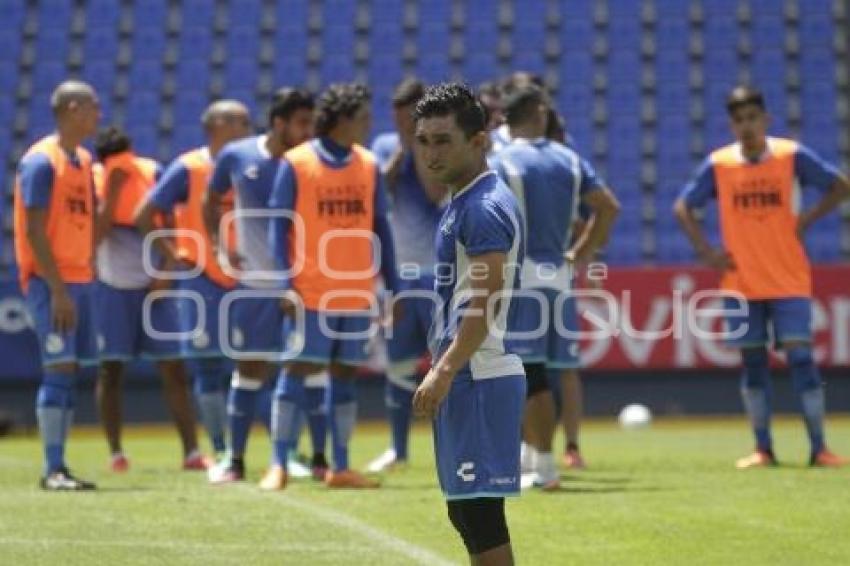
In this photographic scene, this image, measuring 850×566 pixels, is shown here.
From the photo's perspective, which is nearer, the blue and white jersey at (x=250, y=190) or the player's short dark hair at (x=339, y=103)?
the player's short dark hair at (x=339, y=103)

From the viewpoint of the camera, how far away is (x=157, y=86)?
77.4 ft

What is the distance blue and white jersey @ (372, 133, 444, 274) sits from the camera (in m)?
11.6

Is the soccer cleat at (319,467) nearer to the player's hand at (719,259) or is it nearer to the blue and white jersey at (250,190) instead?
the blue and white jersey at (250,190)

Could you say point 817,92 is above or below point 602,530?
above

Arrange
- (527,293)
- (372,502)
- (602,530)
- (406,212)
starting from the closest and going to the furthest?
1. (602,530)
2. (372,502)
3. (527,293)
4. (406,212)

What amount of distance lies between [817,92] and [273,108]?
13.8 metres

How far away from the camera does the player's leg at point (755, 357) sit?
11469mm

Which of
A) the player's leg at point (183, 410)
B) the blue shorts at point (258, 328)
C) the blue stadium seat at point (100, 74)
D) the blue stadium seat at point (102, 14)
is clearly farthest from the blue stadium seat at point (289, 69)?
the blue shorts at point (258, 328)

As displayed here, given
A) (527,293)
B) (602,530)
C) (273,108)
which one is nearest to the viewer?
(602,530)

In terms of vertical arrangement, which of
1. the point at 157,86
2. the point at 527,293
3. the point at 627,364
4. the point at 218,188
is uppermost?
the point at 157,86

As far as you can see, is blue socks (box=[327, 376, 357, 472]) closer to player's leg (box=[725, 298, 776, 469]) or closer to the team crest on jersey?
the team crest on jersey

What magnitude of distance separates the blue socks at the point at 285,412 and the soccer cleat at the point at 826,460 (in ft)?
11.1

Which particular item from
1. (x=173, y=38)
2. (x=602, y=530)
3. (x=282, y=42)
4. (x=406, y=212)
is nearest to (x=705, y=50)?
(x=282, y=42)

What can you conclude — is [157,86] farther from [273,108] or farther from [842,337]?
[273,108]
